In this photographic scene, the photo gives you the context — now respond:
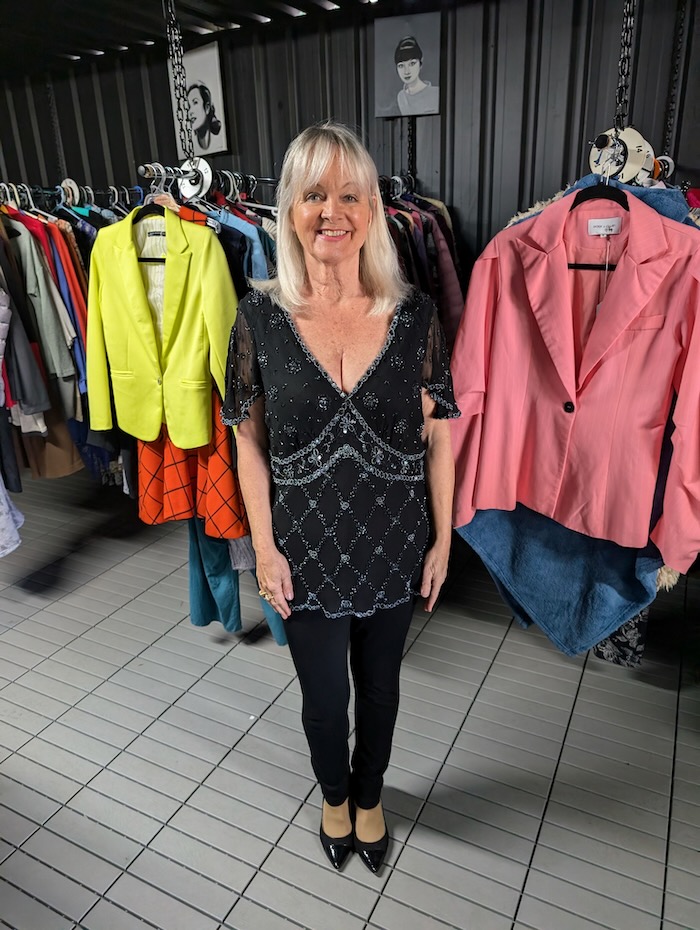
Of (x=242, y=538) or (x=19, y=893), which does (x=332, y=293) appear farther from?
(x=19, y=893)

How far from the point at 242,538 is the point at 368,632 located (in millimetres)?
904

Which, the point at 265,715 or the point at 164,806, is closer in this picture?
the point at 164,806

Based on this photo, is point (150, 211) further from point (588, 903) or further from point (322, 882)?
point (588, 903)

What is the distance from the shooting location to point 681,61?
2498mm

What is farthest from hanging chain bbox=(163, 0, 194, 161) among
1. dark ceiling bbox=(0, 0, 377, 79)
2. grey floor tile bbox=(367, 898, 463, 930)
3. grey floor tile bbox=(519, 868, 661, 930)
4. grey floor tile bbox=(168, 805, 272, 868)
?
grey floor tile bbox=(519, 868, 661, 930)

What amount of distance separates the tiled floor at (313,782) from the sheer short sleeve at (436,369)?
1218 mm

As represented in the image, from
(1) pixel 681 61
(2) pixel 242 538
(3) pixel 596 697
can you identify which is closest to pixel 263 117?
(1) pixel 681 61

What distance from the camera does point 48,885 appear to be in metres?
1.73

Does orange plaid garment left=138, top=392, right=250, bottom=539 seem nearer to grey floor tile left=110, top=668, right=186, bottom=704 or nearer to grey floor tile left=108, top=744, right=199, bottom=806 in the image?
grey floor tile left=110, top=668, right=186, bottom=704

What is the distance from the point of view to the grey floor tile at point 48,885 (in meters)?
1.68

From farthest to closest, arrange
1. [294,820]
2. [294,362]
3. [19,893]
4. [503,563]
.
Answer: [503,563]
[294,820]
[19,893]
[294,362]

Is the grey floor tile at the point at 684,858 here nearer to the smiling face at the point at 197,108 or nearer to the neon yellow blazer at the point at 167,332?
the neon yellow blazer at the point at 167,332

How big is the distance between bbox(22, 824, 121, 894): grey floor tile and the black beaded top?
0.94 metres

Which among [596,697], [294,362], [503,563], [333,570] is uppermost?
[294,362]
